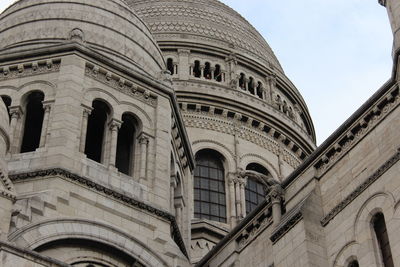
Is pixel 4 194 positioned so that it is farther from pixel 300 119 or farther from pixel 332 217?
pixel 300 119

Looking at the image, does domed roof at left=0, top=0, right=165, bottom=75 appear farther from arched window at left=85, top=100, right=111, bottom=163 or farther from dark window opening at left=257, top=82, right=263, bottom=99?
dark window opening at left=257, top=82, right=263, bottom=99

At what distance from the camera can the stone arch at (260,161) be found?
156 feet

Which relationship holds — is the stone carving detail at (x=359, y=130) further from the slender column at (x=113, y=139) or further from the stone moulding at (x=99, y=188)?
the slender column at (x=113, y=139)

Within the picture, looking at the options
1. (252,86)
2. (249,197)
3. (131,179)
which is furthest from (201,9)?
(131,179)

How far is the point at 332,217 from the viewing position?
966 inches

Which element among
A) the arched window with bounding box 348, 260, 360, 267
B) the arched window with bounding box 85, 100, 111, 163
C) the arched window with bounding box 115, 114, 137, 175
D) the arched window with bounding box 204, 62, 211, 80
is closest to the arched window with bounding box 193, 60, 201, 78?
the arched window with bounding box 204, 62, 211, 80

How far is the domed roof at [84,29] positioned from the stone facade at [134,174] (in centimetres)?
5

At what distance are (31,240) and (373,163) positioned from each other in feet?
30.6

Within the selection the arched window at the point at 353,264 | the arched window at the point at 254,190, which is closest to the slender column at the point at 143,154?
the arched window at the point at 353,264

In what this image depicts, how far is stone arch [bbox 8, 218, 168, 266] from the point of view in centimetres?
2625

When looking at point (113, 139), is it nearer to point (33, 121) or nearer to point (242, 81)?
point (33, 121)

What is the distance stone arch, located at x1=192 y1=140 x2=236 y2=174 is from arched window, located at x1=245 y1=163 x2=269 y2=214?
1.19 meters

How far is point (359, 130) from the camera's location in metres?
24.8

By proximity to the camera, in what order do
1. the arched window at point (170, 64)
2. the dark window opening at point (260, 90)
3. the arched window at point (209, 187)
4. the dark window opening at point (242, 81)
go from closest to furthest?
the arched window at point (209, 187), the arched window at point (170, 64), the dark window opening at point (242, 81), the dark window opening at point (260, 90)
